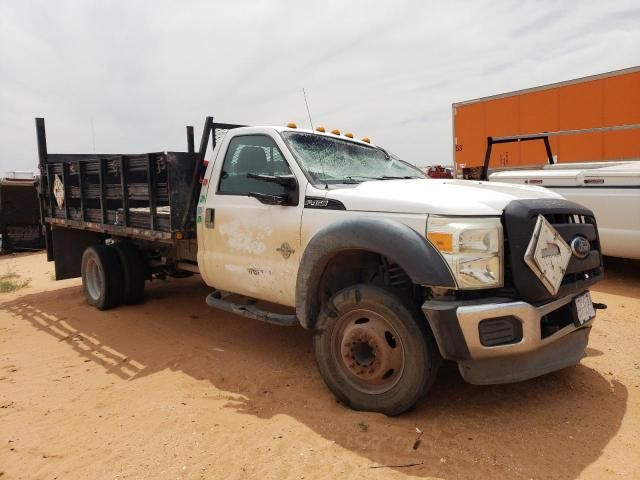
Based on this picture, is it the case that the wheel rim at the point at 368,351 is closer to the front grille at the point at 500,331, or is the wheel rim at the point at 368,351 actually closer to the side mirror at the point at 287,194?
the front grille at the point at 500,331

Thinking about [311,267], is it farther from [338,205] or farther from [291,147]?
[291,147]

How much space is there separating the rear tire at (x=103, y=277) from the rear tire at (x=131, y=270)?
0.06 metres

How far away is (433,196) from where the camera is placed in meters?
3.18

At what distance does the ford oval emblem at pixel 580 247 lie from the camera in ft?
10.4

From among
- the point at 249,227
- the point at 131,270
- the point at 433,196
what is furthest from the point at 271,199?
the point at 131,270

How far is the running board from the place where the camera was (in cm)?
392

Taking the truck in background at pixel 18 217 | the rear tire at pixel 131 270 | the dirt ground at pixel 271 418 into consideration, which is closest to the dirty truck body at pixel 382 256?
the dirt ground at pixel 271 418

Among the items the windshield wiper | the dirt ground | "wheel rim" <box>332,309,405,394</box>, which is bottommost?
the dirt ground

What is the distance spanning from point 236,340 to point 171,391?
125cm

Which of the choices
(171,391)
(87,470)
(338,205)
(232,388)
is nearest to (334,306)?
(338,205)

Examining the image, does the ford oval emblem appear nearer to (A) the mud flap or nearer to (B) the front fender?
(B) the front fender

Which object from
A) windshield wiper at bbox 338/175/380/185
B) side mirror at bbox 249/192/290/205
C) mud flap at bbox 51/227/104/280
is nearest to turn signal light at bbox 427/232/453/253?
windshield wiper at bbox 338/175/380/185

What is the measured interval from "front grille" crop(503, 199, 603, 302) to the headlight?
0.23 ft

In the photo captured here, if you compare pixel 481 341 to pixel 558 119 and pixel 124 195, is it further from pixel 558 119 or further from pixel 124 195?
pixel 558 119
